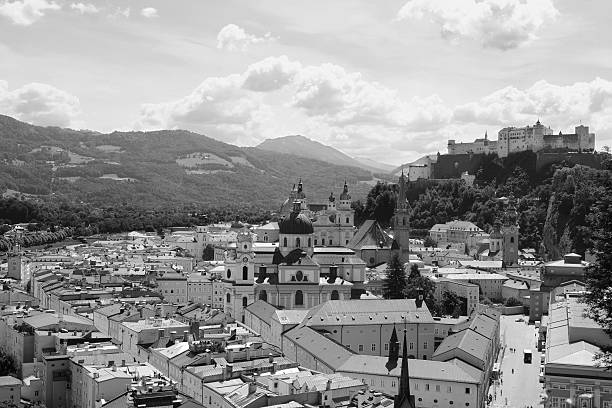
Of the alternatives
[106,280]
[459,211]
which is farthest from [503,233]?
[106,280]

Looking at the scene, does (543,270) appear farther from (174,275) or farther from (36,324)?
(36,324)

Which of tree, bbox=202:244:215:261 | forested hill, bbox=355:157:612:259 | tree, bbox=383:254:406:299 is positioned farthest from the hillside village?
tree, bbox=202:244:215:261

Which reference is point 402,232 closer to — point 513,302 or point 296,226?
point 513,302

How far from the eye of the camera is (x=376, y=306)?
58469 mm

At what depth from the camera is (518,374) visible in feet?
182

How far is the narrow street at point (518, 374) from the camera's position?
160 feet

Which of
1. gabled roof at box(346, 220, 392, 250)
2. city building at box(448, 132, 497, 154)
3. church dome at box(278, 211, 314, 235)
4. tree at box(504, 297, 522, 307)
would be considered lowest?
tree at box(504, 297, 522, 307)

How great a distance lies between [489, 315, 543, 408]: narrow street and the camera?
48688 mm

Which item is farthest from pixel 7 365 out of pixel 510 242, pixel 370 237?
pixel 510 242

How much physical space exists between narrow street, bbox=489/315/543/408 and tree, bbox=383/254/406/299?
8.43m

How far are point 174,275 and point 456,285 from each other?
26.4 metres

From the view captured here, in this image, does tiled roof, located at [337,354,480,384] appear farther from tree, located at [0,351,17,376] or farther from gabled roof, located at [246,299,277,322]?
tree, located at [0,351,17,376]

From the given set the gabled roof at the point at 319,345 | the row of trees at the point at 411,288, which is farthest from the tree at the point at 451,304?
the gabled roof at the point at 319,345

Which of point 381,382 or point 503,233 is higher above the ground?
point 503,233
